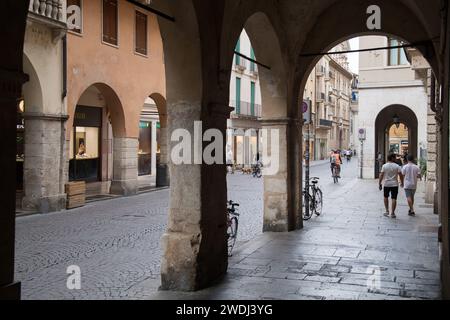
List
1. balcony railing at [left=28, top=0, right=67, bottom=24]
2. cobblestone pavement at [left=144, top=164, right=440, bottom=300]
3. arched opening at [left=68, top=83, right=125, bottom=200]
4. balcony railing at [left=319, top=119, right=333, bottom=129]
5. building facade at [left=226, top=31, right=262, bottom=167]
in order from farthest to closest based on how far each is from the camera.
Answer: balcony railing at [left=319, top=119, right=333, bottom=129] → building facade at [left=226, top=31, right=262, bottom=167] → arched opening at [left=68, top=83, right=125, bottom=200] → balcony railing at [left=28, top=0, right=67, bottom=24] → cobblestone pavement at [left=144, top=164, right=440, bottom=300]

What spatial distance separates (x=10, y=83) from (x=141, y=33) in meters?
17.0

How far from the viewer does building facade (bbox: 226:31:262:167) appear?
114ft

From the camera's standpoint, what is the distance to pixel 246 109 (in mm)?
36531

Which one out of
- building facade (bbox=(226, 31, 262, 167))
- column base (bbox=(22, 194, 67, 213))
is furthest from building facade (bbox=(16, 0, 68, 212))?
building facade (bbox=(226, 31, 262, 167))

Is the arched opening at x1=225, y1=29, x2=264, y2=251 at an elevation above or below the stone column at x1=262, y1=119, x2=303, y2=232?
above

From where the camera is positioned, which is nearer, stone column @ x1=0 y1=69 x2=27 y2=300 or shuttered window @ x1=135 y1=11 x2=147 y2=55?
stone column @ x1=0 y1=69 x2=27 y2=300

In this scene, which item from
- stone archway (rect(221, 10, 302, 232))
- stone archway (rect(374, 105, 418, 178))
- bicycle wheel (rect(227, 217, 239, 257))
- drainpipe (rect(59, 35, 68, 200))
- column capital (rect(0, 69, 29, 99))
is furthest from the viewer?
stone archway (rect(374, 105, 418, 178))

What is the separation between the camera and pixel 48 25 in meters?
A: 13.8

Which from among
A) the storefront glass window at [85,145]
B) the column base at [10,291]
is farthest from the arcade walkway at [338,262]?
the storefront glass window at [85,145]

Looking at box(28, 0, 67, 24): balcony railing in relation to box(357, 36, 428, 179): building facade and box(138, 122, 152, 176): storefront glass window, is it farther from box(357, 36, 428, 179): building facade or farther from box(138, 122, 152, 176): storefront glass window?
box(357, 36, 428, 179): building facade

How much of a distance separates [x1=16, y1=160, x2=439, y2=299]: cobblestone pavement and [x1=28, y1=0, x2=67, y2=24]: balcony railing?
541 cm

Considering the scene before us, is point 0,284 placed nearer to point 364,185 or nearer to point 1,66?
point 1,66

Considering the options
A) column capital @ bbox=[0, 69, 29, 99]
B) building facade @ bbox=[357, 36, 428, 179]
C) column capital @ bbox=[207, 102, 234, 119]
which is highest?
building facade @ bbox=[357, 36, 428, 179]
